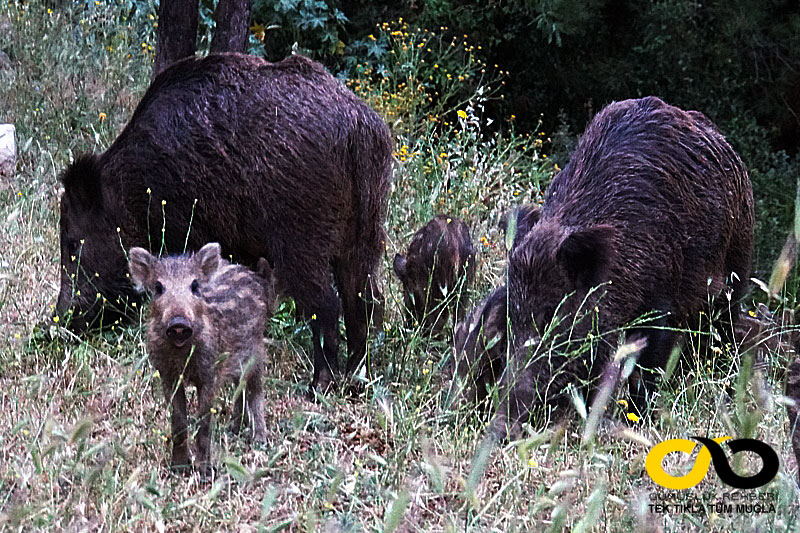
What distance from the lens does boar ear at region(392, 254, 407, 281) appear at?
5953 mm

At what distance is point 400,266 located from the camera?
598 cm

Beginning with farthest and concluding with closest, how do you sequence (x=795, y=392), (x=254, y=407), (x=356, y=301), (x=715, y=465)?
(x=356, y=301) → (x=254, y=407) → (x=715, y=465) → (x=795, y=392)

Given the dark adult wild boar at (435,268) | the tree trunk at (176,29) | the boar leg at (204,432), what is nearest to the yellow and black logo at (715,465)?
the boar leg at (204,432)

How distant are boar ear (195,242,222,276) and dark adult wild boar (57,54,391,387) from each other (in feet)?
2.61

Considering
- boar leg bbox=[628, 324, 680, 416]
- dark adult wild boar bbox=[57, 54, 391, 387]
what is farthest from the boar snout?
boar leg bbox=[628, 324, 680, 416]

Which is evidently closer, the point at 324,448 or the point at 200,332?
the point at 200,332

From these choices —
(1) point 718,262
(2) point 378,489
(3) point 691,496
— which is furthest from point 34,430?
(1) point 718,262

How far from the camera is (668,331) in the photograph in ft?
16.3

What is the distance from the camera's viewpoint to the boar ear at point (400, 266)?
19.5ft

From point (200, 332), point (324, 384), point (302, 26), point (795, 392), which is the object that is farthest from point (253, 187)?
point (302, 26)

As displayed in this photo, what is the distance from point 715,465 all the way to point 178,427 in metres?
1.98

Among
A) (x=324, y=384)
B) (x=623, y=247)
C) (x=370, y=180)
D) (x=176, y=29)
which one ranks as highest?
(x=176, y=29)

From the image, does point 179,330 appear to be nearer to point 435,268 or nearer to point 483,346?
point 483,346

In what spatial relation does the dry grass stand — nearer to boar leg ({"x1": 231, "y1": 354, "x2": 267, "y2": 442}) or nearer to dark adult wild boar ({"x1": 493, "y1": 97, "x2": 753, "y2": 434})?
boar leg ({"x1": 231, "y1": 354, "x2": 267, "y2": 442})
